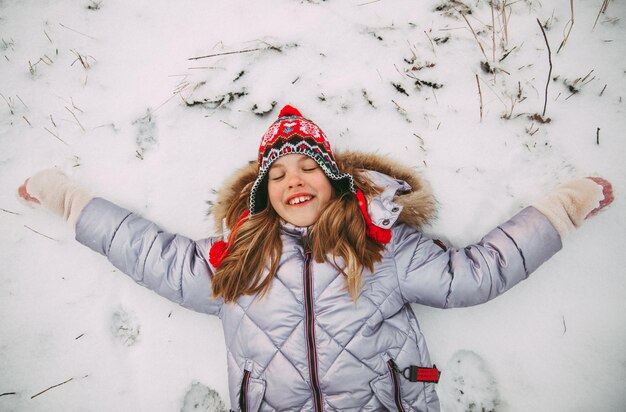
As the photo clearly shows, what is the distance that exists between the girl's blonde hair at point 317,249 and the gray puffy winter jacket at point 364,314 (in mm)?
50

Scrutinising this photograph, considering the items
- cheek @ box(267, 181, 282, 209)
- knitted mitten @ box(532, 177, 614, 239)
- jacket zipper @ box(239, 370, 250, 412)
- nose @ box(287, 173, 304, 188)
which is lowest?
jacket zipper @ box(239, 370, 250, 412)

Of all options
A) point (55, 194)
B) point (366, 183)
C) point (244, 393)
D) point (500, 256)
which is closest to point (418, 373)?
point (500, 256)

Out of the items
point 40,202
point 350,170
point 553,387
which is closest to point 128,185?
point 40,202

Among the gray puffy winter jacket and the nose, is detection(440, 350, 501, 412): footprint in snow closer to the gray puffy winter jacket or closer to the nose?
the gray puffy winter jacket

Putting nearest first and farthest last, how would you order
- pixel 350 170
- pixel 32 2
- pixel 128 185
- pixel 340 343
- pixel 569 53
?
pixel 340 343 → pixel 350 170 → pixel 569 53 → pixel 128 185 → pixel 32 2

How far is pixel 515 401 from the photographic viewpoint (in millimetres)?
2186

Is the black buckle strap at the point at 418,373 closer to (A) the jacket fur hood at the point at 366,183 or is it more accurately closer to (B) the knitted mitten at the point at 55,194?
(A) the jacket fur hood at the point at 366,183

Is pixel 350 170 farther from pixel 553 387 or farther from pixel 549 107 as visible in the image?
pixel 553 387

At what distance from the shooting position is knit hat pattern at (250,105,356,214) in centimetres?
198

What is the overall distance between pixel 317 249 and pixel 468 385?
1226 mm

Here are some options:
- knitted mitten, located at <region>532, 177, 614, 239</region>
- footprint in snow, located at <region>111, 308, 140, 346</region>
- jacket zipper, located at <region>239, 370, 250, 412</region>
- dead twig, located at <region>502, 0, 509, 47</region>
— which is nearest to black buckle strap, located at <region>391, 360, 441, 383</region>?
jacket zipper, located at <region>239, 370, 250, 412</region>

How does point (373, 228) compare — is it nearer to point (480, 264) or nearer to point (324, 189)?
point (324, 189)

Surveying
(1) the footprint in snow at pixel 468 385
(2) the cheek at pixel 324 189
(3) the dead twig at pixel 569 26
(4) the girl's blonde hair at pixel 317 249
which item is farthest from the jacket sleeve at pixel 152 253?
(3) the dead twig at pixel 569 26

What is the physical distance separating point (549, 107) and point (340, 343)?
1.82 metres
